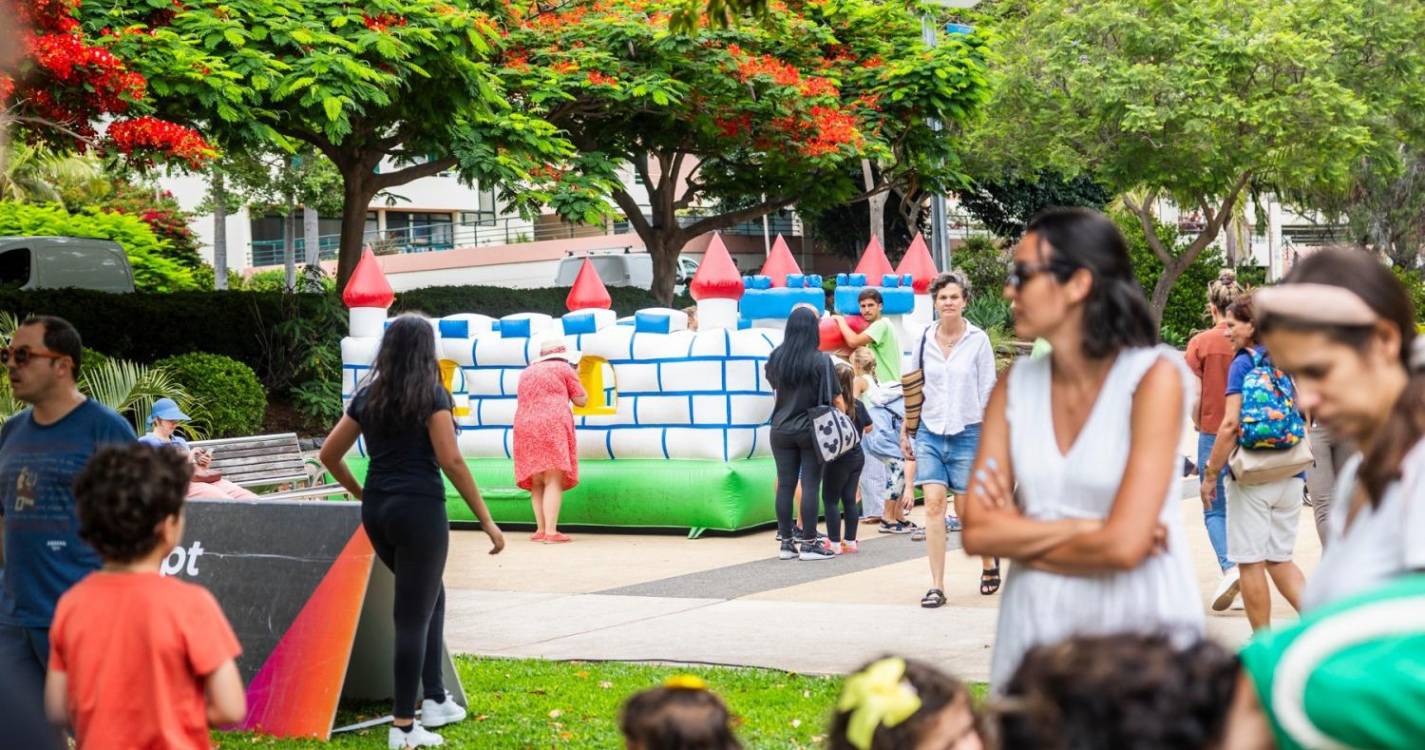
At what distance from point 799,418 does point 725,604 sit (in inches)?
79.8

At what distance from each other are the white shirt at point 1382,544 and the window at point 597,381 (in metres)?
11.2

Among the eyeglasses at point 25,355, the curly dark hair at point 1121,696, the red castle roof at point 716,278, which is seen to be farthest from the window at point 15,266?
the curly dark hair at point 1121,696

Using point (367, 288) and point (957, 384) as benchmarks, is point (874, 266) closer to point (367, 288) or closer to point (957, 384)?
point (367, 288)

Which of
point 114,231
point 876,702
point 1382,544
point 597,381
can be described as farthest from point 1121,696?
point 114,231

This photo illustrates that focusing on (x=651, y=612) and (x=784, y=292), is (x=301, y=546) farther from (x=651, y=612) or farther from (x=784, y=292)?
(x=784, y=292)

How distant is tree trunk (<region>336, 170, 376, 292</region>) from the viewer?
22.3 metres

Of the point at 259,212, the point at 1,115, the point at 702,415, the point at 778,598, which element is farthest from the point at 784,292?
the point at 259,212

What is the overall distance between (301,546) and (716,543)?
586cm

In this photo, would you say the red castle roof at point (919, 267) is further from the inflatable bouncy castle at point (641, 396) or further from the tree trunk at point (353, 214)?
the tree trunk at point (353, 214)

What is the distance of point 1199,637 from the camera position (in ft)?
6.09

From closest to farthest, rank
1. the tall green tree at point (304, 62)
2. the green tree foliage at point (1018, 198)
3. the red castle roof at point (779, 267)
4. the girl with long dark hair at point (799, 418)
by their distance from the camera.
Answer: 1. the girl with long dark hair at point (799, 418)
2. the tall green tree at point (304, 62)
3. the red castle roof at point (779, 267)
4. the green tree foliage at point (1018, 198)

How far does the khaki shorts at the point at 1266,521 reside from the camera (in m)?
7.28

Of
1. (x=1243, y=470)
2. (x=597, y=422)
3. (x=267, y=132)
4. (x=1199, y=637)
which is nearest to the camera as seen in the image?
(x=1199, y=637)

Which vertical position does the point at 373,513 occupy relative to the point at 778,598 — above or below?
above
